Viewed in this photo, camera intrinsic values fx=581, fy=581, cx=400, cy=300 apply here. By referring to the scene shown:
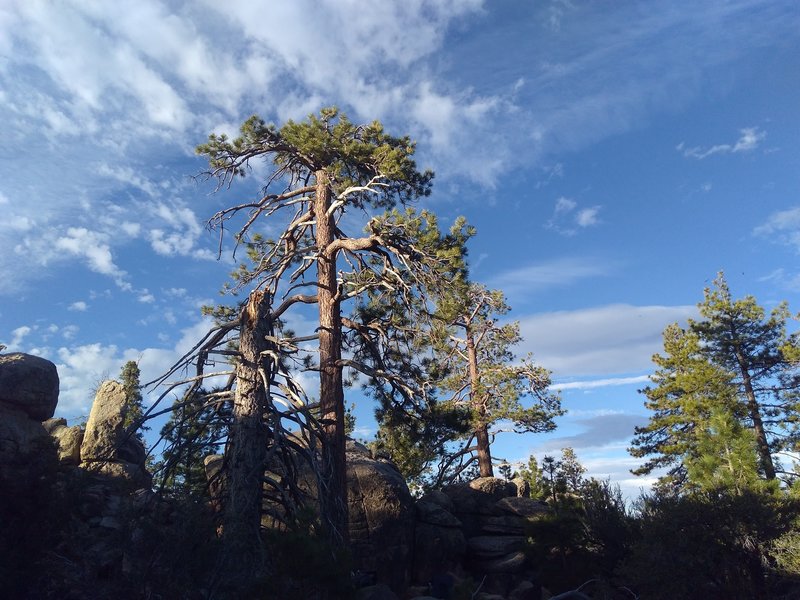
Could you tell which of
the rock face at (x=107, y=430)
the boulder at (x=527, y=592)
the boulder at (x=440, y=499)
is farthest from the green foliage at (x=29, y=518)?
the boulder at (x=527, y=592)

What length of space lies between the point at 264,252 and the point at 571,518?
11.8 metres

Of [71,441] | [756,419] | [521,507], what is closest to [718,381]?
[756,419]

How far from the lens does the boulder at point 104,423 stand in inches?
781

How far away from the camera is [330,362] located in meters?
14.6

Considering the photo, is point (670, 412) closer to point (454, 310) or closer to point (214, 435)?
point (454, 310)

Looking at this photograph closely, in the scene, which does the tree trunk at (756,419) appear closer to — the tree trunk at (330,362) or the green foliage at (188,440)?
the tree trunk at (330,362)

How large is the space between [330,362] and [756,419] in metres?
24.7

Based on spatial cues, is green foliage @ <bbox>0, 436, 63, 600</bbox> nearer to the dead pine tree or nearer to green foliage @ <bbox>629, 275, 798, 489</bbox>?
the dead pine tree

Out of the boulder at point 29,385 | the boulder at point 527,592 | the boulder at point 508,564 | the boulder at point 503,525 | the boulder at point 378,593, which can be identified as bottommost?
the boulder at point 527,592

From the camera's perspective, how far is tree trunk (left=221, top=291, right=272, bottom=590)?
9281 millimetres

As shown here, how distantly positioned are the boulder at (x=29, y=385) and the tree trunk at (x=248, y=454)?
11323 millimetres

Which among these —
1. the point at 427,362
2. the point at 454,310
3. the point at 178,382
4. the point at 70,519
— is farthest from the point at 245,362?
the point at 427,362

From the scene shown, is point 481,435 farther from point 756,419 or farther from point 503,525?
point 756,419

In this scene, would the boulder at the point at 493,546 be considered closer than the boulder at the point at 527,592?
No
